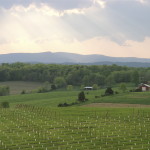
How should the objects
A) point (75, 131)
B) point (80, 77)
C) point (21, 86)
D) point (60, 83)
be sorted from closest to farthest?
point (75, 131)
point (60, 83)
point (21, 86)
point (80, 77)

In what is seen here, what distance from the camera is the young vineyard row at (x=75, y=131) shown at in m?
42.9

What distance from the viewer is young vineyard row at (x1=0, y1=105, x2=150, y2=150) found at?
42.9 metres

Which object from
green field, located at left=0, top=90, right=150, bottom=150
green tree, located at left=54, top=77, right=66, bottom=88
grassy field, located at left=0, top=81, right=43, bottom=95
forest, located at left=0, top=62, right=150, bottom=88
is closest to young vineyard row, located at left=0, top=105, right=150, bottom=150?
green field, located at left=0, top=90, right=150, bottom=150

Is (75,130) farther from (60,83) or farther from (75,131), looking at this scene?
(60,83)

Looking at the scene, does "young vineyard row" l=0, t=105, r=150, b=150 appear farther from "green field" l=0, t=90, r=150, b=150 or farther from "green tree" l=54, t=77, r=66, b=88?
"green tree" l=54, t=77, r=66, b=88

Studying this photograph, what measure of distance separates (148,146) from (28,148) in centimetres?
1505

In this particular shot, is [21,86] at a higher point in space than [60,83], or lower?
lower

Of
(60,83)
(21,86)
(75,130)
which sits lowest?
(21,86)

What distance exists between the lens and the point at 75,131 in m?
51.3

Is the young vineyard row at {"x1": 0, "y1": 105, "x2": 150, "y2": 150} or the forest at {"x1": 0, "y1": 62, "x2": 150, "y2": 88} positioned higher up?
the forest at {"x1": 0, "y1": 62, "x2": 150, "y2": 88}

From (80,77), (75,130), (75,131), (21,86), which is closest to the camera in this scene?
(75,131)

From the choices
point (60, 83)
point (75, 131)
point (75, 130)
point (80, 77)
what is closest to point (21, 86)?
point (60, 83)

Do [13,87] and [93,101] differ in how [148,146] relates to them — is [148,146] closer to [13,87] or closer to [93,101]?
[93,101]

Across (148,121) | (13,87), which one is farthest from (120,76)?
(148,121)
